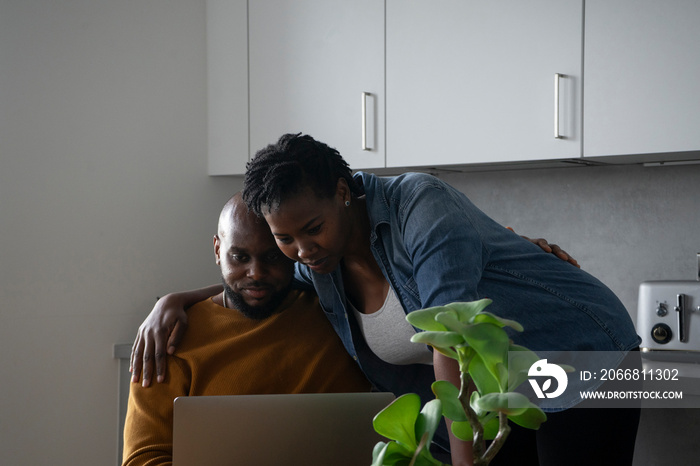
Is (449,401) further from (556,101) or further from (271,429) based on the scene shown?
(556,101)

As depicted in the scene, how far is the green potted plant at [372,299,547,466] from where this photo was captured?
0.52 m

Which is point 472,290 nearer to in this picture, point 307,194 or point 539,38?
point 307,194

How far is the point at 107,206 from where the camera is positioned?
2.55 metres

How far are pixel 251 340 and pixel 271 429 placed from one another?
0.48 meters

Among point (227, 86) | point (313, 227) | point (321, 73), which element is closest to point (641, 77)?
point (321, 73)

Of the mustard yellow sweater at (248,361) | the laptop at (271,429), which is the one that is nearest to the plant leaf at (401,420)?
the laptop at (271,429)

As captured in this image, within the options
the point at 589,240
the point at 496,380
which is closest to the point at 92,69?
the point at 589,240

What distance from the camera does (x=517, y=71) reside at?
7.29ft

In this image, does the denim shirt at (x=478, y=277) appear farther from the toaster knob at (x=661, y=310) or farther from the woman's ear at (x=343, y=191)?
the toaster knob at (x=661, y=310)

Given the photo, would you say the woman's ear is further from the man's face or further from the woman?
the man's face

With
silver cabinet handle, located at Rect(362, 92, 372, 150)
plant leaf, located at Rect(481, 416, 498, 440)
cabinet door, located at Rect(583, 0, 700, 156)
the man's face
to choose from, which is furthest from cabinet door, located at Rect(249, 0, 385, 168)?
plant leaf, located at Rect(481, 416, 498, 440)

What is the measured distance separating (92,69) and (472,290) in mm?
1846

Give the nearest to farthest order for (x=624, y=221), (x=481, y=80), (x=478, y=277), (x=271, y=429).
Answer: (x=271, y=429)
(x=478, y=277)
(x=481, y=80)
(x=624, y=221)

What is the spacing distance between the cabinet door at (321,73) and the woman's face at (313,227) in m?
1.19
